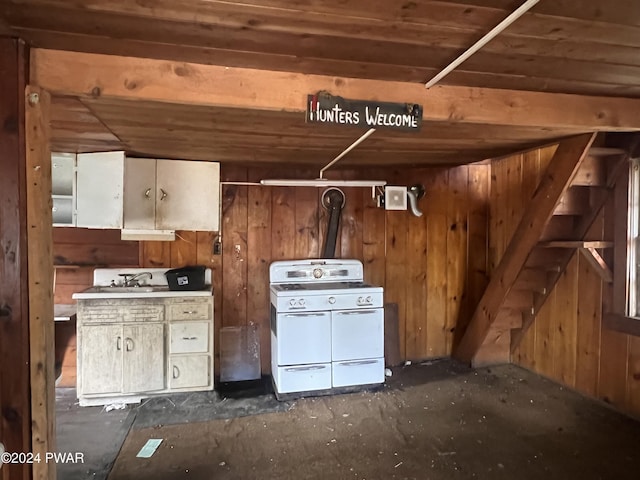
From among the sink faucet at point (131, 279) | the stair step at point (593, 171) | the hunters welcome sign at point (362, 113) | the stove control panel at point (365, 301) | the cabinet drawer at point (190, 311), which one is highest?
the hunters welcome sign at point (362, 113)

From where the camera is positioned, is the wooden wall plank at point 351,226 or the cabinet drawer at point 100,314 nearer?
the cabinet drawer at point 100,314

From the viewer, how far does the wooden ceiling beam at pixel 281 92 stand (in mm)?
1681

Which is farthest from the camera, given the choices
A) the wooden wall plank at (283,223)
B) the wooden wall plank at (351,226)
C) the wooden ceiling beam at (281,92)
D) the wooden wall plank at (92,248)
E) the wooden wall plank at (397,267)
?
the wooden wall plank at (397,267)

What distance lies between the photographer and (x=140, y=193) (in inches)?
139

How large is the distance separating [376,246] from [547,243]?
5.17 feet

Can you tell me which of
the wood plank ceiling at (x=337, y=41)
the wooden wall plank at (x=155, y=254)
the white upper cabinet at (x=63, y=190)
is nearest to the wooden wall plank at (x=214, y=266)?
the wooden wall plank at (x=155, y=254)

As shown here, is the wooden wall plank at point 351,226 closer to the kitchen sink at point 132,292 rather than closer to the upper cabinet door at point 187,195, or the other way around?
the upper cabinet door at point 187,195

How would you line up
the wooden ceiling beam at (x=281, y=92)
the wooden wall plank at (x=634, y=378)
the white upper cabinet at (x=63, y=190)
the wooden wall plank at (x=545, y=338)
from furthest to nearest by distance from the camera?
the wooden wall plank at (x=545, y=338), the white upper cabinet at (x=63, y=190), the wooden wall plank at (x=634, y=378), the wooden ceiling beam at (x=281, y=92)

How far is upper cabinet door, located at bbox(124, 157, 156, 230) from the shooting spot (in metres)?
3.47

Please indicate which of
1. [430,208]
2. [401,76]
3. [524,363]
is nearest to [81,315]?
[401,76]

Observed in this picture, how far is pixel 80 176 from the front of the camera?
333 centimetres

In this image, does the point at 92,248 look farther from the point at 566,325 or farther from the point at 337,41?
the point at 566,325

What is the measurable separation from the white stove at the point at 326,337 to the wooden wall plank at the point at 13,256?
2.04 metres

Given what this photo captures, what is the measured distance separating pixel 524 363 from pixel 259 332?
265 centimetres
